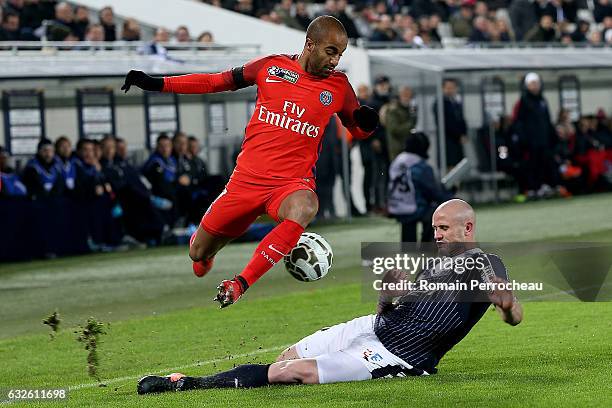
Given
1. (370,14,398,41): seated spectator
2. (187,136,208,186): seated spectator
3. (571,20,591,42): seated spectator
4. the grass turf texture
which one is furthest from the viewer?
(571,20,591,42): seated spectator

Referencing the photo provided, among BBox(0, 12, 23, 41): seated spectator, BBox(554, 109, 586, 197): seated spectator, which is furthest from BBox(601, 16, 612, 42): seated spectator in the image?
BBox(0, 12, 23, 41): seated spectator

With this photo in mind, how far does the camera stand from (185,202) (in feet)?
75.9

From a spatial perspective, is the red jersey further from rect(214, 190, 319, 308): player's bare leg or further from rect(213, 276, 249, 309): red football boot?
rect(213, 276, 249, 309): red football boot

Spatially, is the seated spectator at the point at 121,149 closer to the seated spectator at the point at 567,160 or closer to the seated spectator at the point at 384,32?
the seated spectator at the point at 384,32

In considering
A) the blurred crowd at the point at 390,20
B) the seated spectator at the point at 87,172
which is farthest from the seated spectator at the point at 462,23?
the seated spectator at the point at 87,172

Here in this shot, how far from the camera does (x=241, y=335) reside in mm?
12859

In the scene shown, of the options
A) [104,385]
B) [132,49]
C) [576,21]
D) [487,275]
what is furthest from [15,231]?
[576,21]

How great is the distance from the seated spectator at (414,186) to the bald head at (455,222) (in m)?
7.97

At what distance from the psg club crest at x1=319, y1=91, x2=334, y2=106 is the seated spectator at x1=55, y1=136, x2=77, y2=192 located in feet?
36.4

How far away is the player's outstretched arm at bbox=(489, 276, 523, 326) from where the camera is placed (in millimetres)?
8352

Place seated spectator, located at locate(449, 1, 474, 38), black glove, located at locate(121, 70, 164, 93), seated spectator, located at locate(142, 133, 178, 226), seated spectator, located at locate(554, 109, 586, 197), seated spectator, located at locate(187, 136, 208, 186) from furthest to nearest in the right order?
seated spectator, located at locate(449, 1, 474, 38), seated spectator, located at locate(554, 109, 586, 197), seated spectator, located at locate(187, 136, 208, 186), seated spectator, located at locate(142, 133, 178, 226), black glove, located at locate(121, 70, 164, 93)

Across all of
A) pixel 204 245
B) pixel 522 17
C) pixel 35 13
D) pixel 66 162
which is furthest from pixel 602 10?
pixel 204 245

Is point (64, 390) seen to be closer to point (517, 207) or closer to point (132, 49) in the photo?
point (132, 49)

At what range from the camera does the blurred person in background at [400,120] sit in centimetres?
2481
